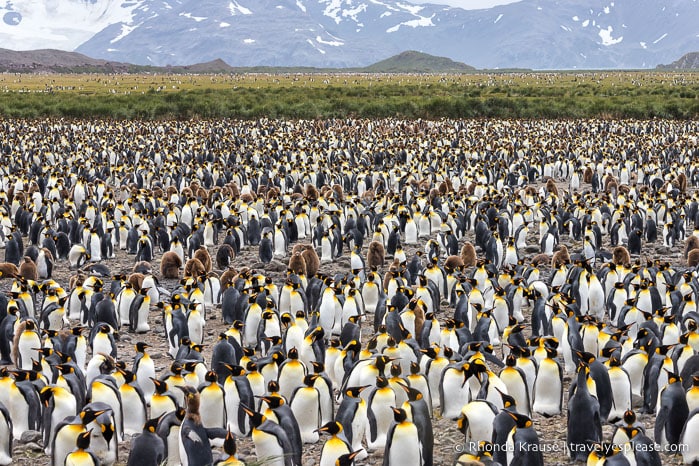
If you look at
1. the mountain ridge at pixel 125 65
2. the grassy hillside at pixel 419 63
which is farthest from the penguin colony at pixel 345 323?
the grassy hillside at pixel 419 63

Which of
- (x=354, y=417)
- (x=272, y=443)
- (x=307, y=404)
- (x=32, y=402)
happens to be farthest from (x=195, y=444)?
(x=32, y=402)

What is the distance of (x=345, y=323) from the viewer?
28.3ft

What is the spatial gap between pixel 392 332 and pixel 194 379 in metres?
2.39

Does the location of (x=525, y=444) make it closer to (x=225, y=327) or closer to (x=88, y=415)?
(x=88, y=415)

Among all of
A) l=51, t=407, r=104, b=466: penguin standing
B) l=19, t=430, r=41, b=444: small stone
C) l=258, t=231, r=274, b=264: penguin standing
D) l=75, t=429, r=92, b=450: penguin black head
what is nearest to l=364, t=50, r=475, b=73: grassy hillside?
l=258, t=231, r=274, b=264: penguin standing

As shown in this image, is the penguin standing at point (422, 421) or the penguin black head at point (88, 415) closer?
the penguin black head at point (88, 415)

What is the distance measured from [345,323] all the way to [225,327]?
1656 millimetres

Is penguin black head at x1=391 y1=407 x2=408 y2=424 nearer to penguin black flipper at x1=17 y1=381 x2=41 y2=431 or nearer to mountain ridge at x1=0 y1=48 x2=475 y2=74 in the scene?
penguin black flipper at x1=17 y1=381 x2=41 y2=431

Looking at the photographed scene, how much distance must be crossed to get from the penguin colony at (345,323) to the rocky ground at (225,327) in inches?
1.8

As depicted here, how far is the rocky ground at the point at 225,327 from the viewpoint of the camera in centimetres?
601

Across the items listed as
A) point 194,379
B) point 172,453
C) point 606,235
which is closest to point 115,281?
point 194,379

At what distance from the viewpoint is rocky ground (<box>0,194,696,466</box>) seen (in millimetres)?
6008

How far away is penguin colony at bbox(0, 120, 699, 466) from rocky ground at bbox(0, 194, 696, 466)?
0.15ft

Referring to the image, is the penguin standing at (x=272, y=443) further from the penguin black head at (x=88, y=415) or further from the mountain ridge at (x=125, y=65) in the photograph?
the mountain ridge at (x=125, y=65)
